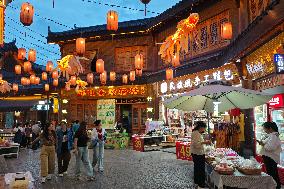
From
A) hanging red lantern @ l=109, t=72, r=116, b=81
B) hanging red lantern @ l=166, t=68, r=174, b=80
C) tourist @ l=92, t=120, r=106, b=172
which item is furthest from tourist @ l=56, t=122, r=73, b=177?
hanging red lantern @ l=109, t=72, r=116, b=81

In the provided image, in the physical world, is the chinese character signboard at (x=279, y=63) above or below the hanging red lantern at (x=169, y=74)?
below

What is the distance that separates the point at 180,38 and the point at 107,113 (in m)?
8.81

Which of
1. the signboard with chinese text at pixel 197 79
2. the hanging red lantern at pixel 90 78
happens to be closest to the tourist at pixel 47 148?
the signboard with chinese text at pixel 197 79

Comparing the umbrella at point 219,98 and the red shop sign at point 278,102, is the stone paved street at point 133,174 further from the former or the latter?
the red shop sign at point 278,102

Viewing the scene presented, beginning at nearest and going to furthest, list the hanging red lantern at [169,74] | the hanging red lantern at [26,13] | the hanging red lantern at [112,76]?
the hanging red lantern at [26,13], the hanging red lantern at [169,74], the hanging red lantern at [112,76]

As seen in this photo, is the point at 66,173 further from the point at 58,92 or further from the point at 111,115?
the point at 58,92

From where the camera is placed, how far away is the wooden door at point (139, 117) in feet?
87.9

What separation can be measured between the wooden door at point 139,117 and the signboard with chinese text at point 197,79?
3.09 meters

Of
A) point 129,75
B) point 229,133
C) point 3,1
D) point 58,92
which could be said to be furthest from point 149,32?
point 3,1

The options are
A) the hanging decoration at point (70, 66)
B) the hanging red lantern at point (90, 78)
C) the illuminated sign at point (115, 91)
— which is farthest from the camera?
the illuminated sign at point (115, 91)

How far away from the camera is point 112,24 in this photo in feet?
56.5

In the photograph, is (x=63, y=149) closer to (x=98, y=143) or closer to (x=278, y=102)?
(x=98, y=143)

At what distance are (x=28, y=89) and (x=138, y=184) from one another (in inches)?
1069

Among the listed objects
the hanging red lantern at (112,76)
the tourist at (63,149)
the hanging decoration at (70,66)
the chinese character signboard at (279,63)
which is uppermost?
the hanging decoration at (70,66)
